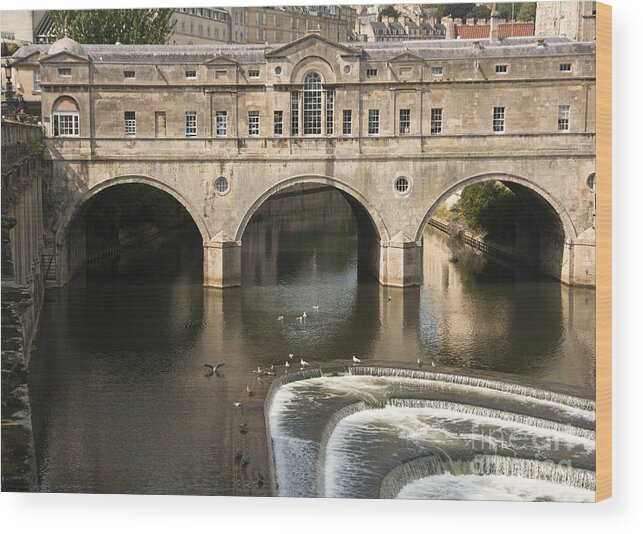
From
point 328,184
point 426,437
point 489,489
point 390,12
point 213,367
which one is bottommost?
point 489,489

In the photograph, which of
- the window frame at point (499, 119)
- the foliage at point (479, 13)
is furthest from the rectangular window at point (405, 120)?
the foliage at point (479, 13)

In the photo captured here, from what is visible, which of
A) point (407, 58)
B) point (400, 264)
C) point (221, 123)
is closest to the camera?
point (407, 58)

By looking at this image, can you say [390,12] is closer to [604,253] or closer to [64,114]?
[604,253]

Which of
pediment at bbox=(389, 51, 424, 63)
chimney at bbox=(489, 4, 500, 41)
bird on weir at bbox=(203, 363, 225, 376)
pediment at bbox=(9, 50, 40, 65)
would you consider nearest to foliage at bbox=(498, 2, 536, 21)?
chimney at bbox=(489, 4, 500, 41)

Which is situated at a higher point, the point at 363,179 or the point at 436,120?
the point at 436,120

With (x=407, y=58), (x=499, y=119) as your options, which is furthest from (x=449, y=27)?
(x=499, y=119)

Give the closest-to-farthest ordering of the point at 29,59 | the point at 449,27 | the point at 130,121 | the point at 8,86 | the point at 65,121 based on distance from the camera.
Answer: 1. the point at 449,27
2. the point at 29,59
3. the point at 8,86
4. the point at 65,121
5. the point at 130,121

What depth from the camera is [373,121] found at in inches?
1181

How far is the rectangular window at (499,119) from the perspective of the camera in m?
28.5

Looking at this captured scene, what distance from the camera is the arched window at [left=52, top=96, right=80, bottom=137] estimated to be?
28812 millimetres

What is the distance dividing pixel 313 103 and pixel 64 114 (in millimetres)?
6776

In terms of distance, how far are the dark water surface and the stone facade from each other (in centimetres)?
147

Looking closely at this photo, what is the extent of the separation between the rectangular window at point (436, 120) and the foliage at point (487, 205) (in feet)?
10.6

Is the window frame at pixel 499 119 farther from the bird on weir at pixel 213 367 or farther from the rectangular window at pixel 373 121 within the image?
the bird on weir at pixel 213 367
